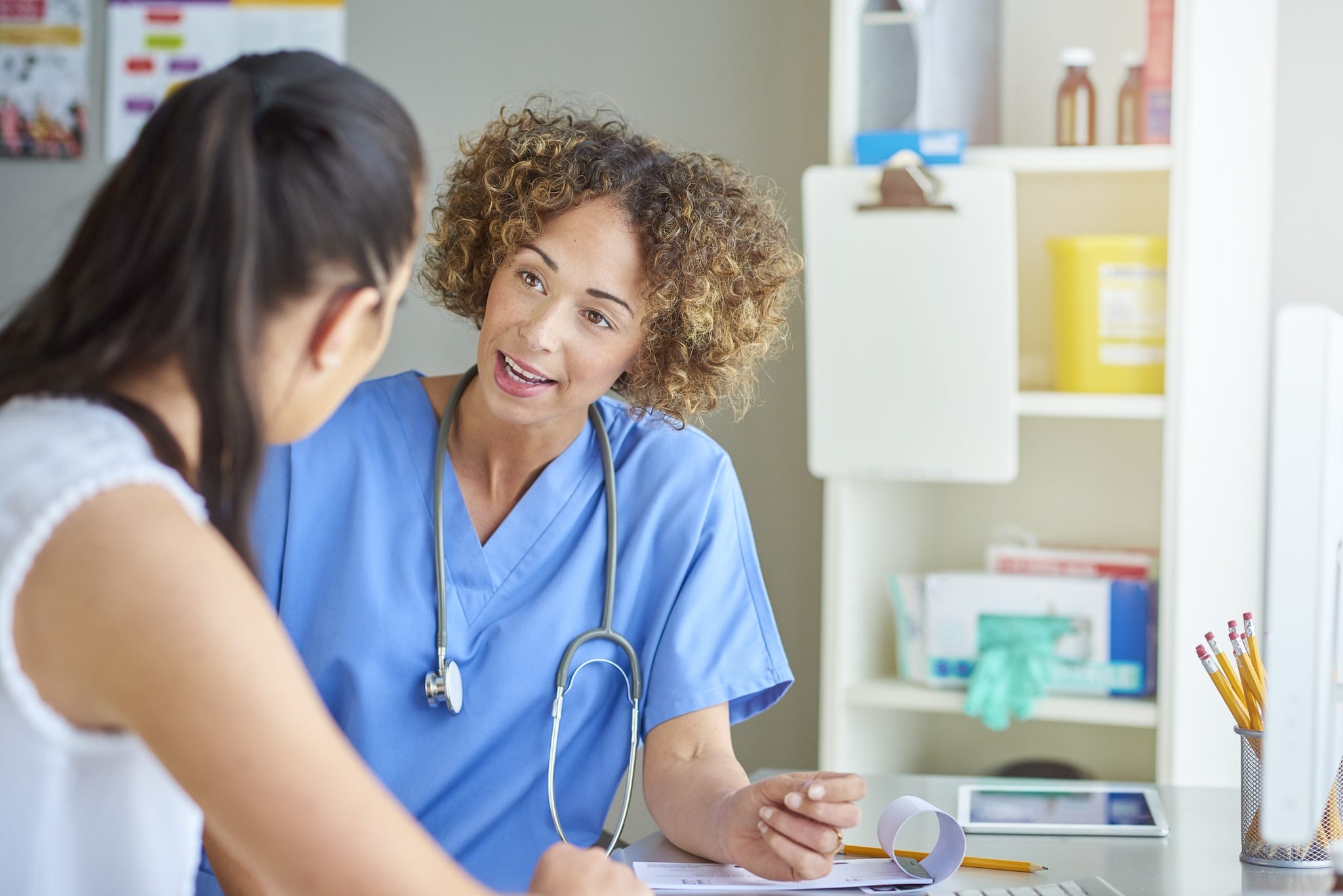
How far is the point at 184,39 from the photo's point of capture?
101 inches

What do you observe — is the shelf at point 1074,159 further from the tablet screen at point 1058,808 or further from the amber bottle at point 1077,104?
the tablet screen at point 1058,808

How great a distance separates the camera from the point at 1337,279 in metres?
2.01

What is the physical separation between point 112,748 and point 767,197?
1095 millimetres

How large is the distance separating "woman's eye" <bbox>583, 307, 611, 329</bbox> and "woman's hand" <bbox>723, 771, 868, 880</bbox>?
1.72 ft

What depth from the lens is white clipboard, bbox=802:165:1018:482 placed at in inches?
72.0

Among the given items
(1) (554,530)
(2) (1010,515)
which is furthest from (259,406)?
(2) (1010,515)

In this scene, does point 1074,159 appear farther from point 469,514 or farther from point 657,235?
point 469,514

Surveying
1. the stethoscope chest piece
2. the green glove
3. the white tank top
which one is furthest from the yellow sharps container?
the white tank top

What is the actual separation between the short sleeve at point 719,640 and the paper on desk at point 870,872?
0.24 m

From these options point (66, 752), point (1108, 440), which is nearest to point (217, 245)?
point (66, 752)

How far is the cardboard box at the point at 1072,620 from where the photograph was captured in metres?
1.89

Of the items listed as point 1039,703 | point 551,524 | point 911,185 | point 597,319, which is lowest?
point 1039,703

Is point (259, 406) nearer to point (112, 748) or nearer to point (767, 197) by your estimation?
point (112, 748)

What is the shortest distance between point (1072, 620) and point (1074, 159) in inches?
25.9
